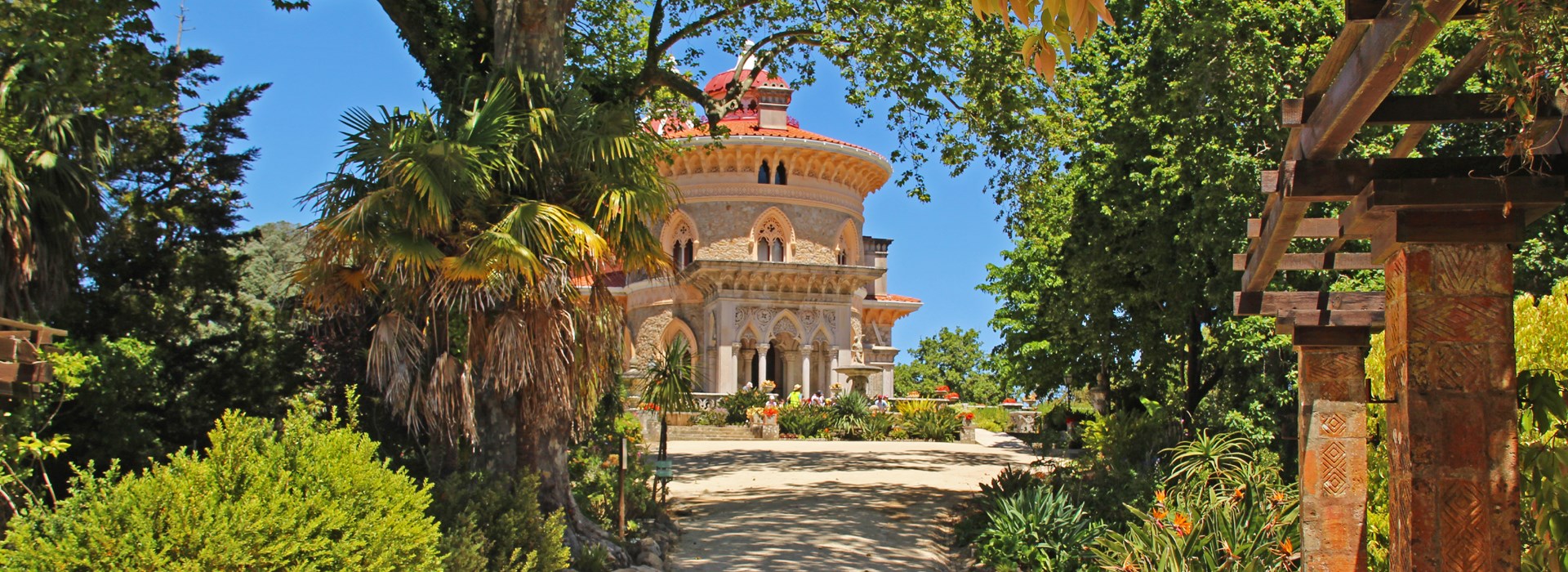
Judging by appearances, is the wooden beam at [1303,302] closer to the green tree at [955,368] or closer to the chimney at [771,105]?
the chimney at [771,105]

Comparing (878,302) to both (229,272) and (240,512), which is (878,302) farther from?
(240,512)

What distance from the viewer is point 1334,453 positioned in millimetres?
6410

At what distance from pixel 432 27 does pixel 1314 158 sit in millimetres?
10711

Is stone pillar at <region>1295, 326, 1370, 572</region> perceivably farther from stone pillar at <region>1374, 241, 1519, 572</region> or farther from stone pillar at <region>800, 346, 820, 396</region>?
stone pillar at <region>800, 346, 820, 396</region>

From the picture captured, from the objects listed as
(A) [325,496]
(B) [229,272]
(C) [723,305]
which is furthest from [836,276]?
(A) [325,496]

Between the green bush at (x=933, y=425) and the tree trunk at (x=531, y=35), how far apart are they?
19.5 metres

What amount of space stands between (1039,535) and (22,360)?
8348 millimetres

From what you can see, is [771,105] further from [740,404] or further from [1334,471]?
[1334,471]

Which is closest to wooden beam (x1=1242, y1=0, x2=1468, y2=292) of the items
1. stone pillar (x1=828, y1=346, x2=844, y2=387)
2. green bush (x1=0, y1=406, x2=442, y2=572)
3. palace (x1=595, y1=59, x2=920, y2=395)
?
green bush (x1=0, y1=406, x2=442, y2=572)

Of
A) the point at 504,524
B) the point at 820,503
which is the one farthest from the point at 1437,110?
the point at 820,503

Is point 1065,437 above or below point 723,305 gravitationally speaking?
below

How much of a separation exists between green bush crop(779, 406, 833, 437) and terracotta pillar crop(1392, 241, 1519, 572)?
81.6ft

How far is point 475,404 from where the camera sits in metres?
10.4

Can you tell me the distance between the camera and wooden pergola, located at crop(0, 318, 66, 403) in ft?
24.4
